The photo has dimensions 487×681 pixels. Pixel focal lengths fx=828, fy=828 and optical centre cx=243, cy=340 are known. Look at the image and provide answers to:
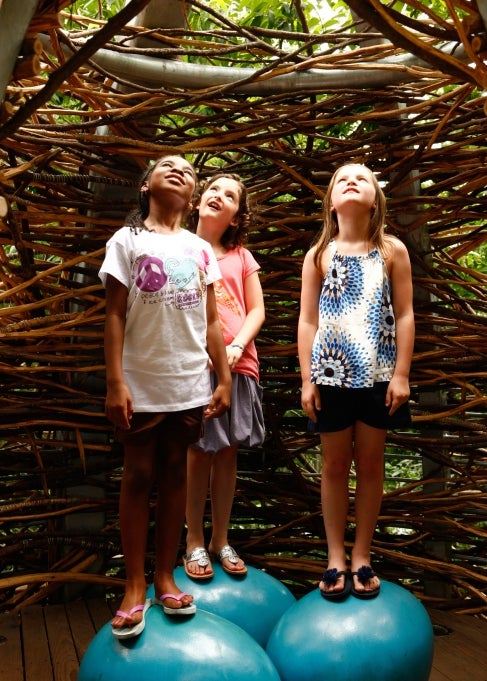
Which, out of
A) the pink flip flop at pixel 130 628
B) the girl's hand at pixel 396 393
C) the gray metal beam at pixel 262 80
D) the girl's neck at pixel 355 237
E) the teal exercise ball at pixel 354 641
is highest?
the gray metal beam at pixel 262 80

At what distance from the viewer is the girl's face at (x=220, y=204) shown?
235cm

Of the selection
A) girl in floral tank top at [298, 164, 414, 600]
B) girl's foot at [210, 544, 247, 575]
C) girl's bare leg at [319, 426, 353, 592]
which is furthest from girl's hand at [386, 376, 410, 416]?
girl's foot at [210, 544, 247, 575]

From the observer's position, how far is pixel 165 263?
5.90ft

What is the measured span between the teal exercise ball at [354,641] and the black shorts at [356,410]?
40 cm

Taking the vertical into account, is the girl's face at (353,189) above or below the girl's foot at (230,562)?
above

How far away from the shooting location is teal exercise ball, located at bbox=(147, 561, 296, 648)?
2.03 metres

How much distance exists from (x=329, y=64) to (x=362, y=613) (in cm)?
164

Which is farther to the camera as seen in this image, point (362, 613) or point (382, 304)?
point (382, 304)

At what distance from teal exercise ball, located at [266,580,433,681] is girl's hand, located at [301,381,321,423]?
431 mm

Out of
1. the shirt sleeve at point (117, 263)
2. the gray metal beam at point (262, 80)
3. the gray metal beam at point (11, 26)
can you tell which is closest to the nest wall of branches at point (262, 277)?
the gray metal beam at point (262, 80)

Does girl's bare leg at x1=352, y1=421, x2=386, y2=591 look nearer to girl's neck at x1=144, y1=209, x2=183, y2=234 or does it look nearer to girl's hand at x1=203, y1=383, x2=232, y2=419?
girl's hand at x1=203, y1=383, x2=232, y2=419

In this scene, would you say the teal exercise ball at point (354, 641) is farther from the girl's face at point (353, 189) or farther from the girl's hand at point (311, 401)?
the girl's face at point (353, 189)

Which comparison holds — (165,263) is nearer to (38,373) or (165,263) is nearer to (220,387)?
(220,387)

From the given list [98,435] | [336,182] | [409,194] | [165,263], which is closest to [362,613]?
[165,263]
